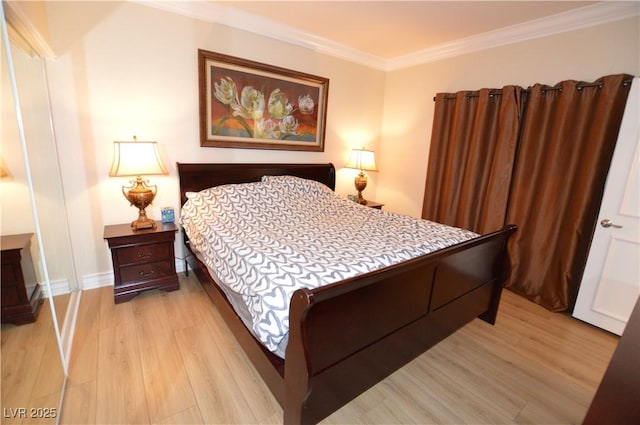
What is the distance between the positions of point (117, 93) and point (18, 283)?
5.99ft

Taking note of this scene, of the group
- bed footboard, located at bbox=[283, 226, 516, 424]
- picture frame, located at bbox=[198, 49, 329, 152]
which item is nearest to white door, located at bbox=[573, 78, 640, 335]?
bed footboard, located at bbox=[283, 226, 516, 424]

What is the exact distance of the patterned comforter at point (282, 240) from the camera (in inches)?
53.1

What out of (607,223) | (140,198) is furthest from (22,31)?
(607,223)

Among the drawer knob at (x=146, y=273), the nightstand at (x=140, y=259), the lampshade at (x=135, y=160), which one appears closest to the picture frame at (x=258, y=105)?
the lampshade at (x=135, y=160)

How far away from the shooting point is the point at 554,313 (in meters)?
2.54

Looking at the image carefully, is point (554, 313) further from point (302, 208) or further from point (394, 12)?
point (394, 12)

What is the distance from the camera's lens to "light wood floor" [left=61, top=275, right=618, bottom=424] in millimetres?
1479

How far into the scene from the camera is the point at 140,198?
2365 millimetres

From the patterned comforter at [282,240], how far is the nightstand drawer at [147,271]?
0.35 m

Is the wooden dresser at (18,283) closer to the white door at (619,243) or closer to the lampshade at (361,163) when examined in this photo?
the lampshade at (361,163)

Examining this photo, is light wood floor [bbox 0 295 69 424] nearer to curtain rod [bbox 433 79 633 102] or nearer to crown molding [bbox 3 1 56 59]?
crown molding [bbox 3 1 56 59]

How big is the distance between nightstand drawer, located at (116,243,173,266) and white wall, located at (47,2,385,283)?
436mm

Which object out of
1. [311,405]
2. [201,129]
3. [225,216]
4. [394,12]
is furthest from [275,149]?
[311,405]

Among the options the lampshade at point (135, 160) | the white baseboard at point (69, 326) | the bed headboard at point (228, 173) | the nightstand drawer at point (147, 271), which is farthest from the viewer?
the bed headboard at point (228, 173)
